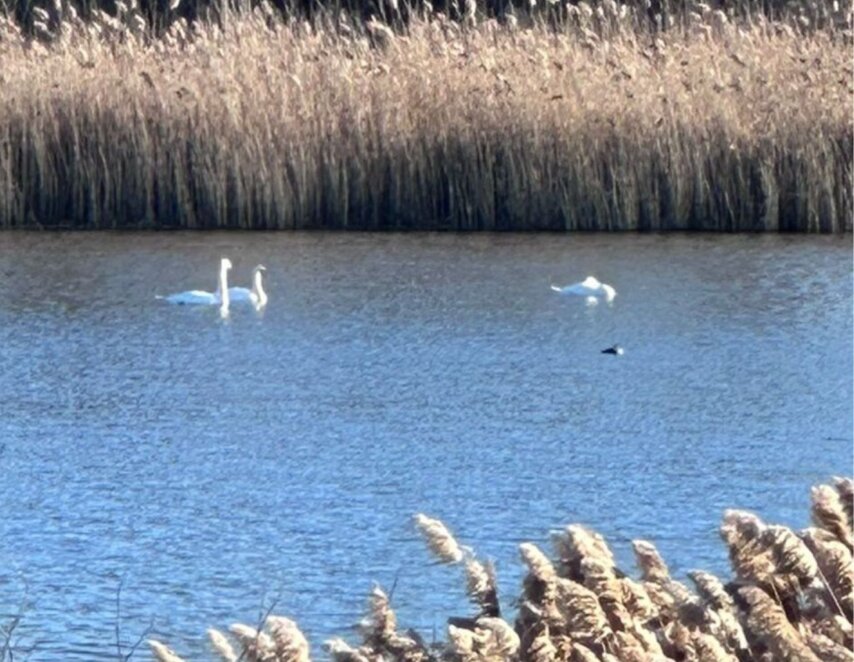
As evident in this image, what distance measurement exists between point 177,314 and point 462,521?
4.59 meters

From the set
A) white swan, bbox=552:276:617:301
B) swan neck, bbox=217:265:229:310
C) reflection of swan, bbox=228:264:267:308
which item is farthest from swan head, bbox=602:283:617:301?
swan neck, bbox=217:265:229:310

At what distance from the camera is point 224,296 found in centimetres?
1097

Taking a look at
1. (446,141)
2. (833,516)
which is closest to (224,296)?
(446,141)

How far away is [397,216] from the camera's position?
13680 mm

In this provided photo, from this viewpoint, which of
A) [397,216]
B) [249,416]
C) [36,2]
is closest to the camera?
[249,416]

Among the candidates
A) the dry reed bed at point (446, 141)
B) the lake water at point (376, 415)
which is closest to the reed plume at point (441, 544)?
the lake water at point (376, 415)

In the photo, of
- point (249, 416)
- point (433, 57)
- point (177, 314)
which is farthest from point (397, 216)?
point (249, 416)

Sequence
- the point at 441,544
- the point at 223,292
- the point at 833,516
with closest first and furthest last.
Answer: the point at 441,544 < the point at 833,516 < the point at 223,292

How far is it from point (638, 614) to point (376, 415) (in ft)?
15.1

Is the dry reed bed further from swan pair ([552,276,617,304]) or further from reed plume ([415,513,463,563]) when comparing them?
reed plume ([415,513,463,563])

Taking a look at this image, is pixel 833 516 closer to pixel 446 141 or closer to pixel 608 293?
pixel 608 293

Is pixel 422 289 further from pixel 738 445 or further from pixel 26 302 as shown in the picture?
pixel 738 445

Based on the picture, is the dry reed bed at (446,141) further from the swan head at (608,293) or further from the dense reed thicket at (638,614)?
the dense reed thicket at (638,614)

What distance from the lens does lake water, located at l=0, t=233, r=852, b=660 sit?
5.77 metres
